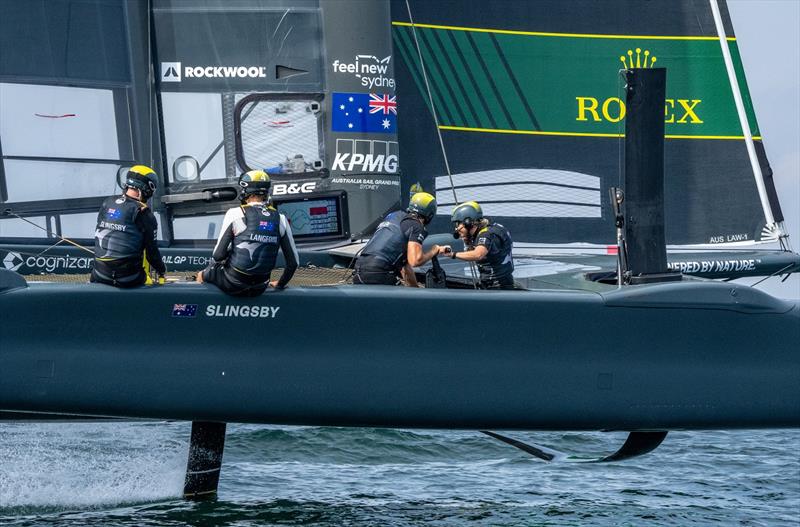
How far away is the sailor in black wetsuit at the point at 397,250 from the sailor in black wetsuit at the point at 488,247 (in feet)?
1.22

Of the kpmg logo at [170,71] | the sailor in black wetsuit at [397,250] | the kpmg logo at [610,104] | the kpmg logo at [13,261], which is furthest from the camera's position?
the kpmg logo at [610,104]

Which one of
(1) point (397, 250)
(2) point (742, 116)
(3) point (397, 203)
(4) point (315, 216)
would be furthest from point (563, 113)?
(1) point (397, 250)

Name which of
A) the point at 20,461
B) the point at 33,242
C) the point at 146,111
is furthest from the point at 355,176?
the point at 20,461

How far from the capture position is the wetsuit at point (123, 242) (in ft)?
23.2

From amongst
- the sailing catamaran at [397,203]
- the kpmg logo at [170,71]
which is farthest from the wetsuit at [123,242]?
the kpmg logo at [170,71]

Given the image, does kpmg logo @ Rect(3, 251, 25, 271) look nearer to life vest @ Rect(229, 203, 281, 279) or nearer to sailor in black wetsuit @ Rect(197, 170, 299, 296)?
sailor in black wetsuit @ Rect(197, 170, 299, 296)

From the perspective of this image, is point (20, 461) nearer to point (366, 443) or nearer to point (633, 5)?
point (366, 443)

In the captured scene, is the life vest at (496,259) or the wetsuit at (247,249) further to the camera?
the life vest at (496,259)

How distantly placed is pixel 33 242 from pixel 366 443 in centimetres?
357

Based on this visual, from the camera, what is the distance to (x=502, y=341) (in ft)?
23.3

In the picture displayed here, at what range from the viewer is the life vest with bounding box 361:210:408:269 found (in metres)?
7.87

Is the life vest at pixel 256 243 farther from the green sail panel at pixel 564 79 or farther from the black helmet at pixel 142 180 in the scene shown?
the green sail panel at pixel 564 79

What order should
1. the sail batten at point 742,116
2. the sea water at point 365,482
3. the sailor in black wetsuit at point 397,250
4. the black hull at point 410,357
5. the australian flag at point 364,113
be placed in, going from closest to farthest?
1. the black hull at point 410,357
2. the sailor in black wetsuit at point 397,250
3. the sea water at point 365,482
4. the australian flag at point 364,113
5. the sail batten at point 742,116

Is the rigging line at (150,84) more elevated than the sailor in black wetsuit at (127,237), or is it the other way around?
the rigging line at (150,84)
